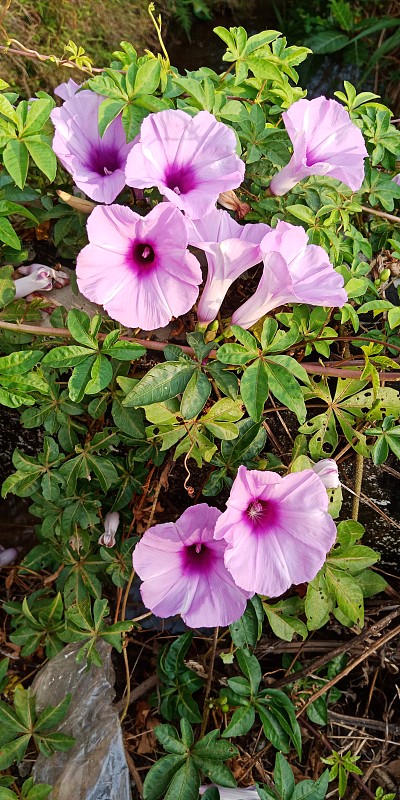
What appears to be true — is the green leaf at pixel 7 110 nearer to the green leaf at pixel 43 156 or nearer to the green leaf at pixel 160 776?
the green leaf at pixel 43 156

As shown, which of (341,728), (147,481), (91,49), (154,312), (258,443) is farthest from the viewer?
(91,49)

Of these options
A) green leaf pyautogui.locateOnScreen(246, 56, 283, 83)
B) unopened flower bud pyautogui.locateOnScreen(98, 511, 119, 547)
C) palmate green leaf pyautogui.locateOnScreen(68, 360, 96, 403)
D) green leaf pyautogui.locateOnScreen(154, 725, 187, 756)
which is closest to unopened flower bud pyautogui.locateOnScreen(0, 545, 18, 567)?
unopened flower bud pyautogui.locateOnScreen(98, 511, 119, 547)

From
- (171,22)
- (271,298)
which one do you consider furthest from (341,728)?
(171,22)

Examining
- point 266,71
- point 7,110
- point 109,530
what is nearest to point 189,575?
point 109,530

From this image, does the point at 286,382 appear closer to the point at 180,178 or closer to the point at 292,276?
the point at 292,276

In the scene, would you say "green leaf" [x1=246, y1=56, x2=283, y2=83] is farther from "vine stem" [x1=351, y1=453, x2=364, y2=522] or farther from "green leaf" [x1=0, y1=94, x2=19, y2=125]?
"vine stem" [x1=351, y1=453, x2=364, y2=522]

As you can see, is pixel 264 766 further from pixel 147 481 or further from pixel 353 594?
pixel 147 481

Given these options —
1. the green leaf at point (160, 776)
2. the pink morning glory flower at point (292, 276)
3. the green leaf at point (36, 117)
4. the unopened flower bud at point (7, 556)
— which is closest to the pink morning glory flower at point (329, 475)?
the pink morning glory flower at point (292, 276)
